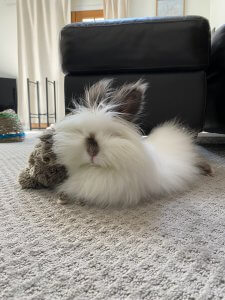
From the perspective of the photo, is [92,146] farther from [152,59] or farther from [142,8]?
[142,8]

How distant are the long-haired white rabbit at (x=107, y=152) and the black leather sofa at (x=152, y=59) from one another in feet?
1.53

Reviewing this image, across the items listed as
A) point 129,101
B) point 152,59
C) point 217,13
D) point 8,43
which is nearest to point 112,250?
point 129,101

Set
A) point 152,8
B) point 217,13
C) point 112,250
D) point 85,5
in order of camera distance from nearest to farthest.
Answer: point 112,250
point 217,13
point 152,8
point 85,5

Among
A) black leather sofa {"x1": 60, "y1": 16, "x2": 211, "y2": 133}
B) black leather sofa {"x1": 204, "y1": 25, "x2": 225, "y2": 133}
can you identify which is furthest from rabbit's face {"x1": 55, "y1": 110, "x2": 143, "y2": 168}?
black leather sofa {"x1": 204, "y1": 25, "x2": 225, "y2": 133}

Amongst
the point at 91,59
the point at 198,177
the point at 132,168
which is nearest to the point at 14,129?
the point at 91,59

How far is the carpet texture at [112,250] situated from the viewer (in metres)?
0.32

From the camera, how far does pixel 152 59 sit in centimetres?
110

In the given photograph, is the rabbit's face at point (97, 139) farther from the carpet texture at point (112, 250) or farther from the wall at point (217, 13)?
the wall at point (217, 13)

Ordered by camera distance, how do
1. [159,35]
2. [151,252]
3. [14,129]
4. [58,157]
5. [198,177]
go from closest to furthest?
[151,252] → [58,157] → [198,177] → [159,35] → [14,129]

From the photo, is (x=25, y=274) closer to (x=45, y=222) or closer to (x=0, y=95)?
(x=45, y=222)

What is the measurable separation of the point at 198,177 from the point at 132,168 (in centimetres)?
37

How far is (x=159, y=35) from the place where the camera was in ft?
3.54

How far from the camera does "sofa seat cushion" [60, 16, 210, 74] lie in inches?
41.9

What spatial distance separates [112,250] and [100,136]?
23 cm
